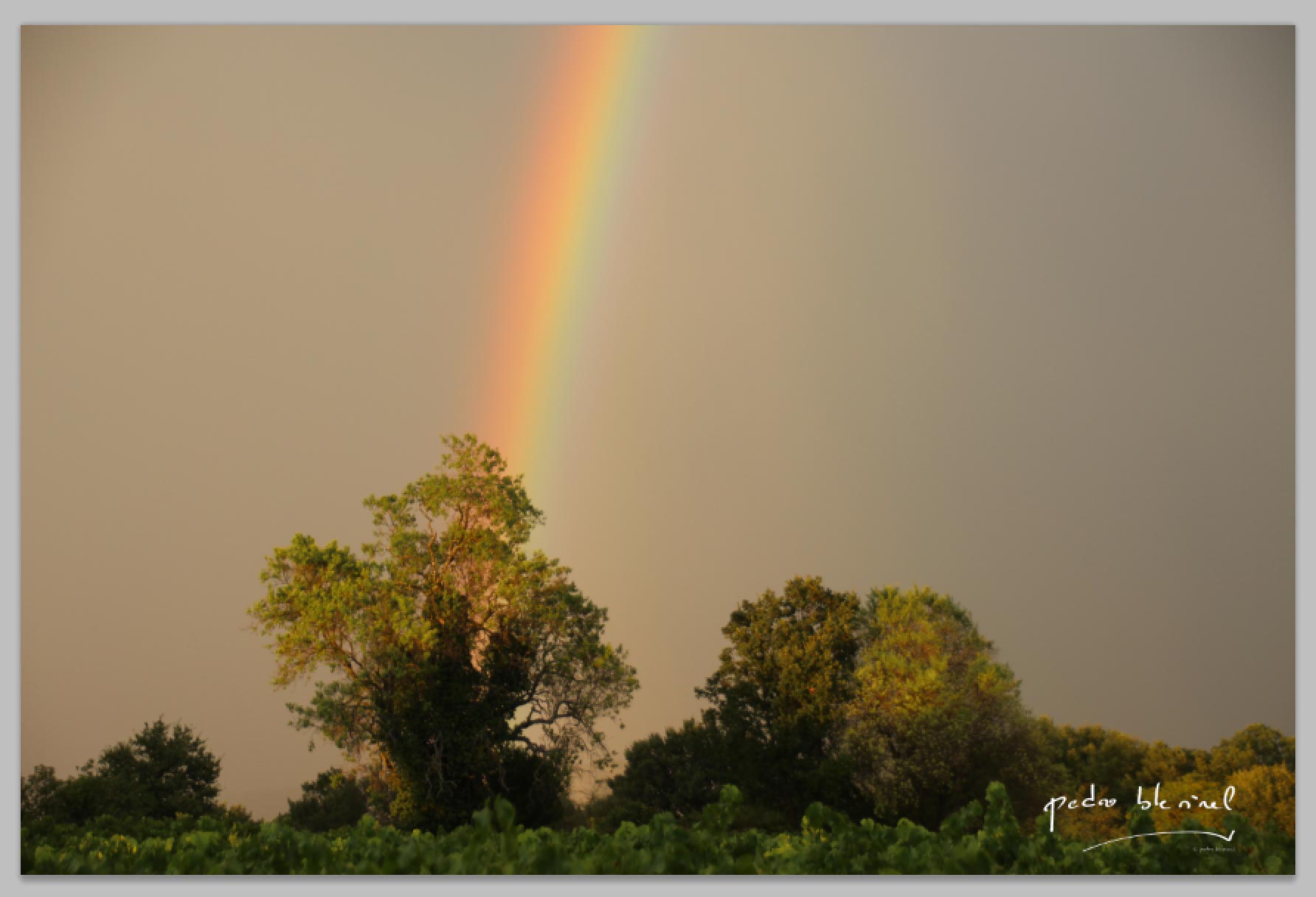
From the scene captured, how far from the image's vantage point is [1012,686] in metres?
10.5

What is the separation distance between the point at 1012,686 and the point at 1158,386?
393cm

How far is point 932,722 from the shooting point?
10.1 metres

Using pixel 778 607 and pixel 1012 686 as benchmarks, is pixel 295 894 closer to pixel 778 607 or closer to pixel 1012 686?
pixel 778 607

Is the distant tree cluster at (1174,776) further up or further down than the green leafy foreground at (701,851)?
further up

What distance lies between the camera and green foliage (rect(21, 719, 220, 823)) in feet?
34.0

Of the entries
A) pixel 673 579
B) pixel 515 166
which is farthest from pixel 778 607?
pixel 515 166

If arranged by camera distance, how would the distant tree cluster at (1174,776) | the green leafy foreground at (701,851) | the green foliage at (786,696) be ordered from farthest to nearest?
the green foliage at (786,696) < the distant tree cluster at (1174,776) < the green leafy foreground at (701,851)

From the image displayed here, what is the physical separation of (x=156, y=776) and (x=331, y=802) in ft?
7.55

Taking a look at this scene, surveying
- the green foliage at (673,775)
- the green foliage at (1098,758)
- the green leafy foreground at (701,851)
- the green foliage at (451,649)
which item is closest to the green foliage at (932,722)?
the green foliage at (1098,758)

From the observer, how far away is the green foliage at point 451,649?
396 inches
